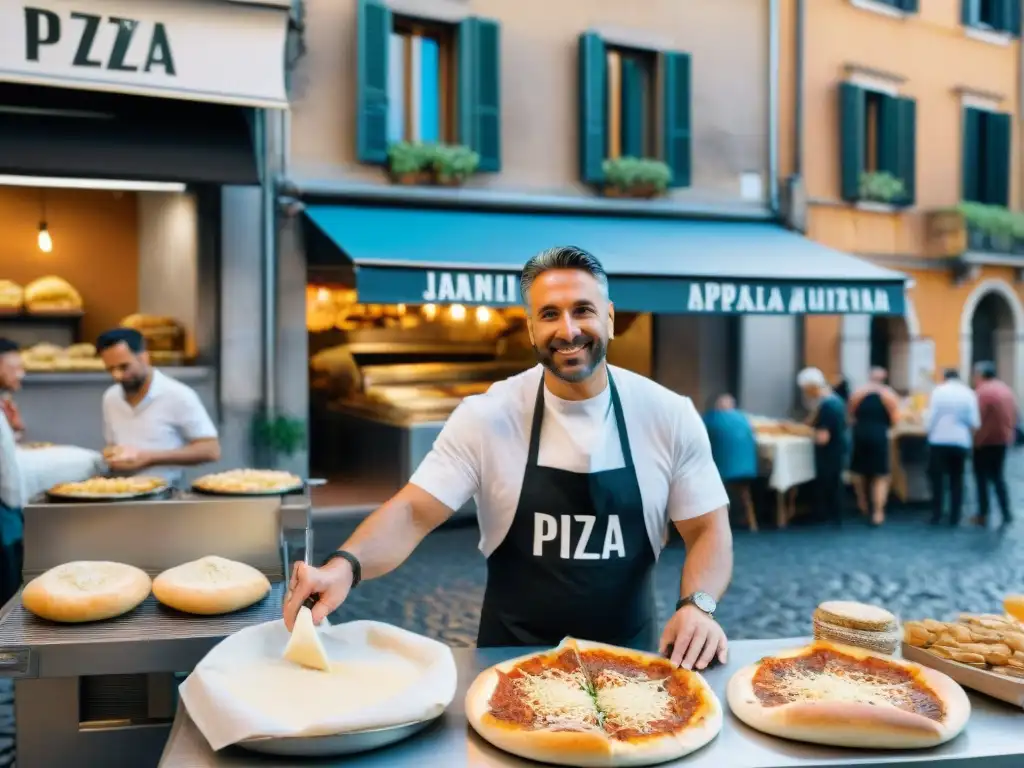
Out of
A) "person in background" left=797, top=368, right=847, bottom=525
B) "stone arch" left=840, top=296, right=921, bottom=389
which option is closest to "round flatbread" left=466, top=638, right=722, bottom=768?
"person in background" left=797, top=368, right=847, bottom=525

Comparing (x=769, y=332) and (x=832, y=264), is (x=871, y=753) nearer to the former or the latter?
(x=832, y=264)

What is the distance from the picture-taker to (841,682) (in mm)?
2092

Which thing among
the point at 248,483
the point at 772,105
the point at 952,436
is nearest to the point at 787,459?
the point at 952,436

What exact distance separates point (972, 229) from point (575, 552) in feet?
45.5

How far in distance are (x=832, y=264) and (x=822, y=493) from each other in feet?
8.38

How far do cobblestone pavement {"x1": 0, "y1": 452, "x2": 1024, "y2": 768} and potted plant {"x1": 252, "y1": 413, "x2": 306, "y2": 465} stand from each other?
0.91m

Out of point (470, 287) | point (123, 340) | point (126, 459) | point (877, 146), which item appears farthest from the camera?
point (877, 146)

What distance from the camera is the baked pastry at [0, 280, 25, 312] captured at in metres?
8.99

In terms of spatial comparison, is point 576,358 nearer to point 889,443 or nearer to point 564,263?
point 564,263

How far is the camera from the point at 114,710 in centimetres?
292

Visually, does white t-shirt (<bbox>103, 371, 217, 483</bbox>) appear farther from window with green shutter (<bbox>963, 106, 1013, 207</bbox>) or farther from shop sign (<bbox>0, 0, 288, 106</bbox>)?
window with green shutter (<bbox>963, 106, 1013, 207</bbox>)

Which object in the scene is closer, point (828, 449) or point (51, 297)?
point (51, 297)

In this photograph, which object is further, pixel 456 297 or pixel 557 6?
pixel 557 6

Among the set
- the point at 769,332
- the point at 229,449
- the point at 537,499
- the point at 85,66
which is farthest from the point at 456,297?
the point at 537,499
